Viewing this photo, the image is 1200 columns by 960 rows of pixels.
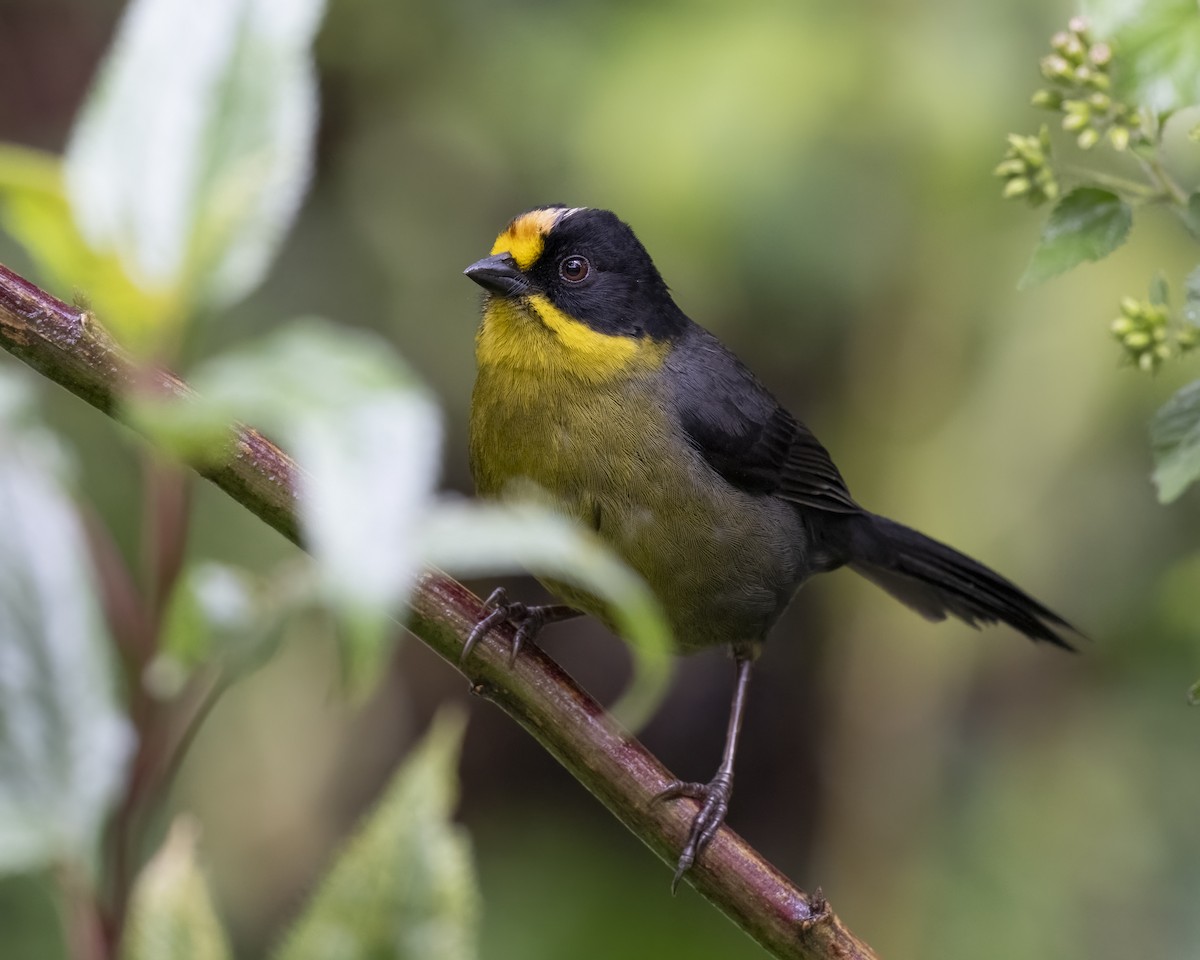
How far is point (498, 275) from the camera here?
12.2 feet

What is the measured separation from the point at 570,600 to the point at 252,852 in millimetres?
2065

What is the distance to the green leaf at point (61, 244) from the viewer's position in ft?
2.65

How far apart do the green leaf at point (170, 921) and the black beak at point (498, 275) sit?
9.57 feet

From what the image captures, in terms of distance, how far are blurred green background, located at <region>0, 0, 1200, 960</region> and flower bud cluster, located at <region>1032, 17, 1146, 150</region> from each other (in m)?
2.32

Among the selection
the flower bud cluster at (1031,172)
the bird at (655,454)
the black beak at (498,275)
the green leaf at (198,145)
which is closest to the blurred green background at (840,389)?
the bird at (655,454)

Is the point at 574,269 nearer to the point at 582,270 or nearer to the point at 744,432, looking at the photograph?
the point at 582,270

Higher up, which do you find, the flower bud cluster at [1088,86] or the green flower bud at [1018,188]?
the flower bud cluster at [1088,86]

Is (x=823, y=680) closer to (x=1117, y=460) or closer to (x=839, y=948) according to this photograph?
(x=1117, y=460)

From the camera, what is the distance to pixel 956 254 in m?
4.40

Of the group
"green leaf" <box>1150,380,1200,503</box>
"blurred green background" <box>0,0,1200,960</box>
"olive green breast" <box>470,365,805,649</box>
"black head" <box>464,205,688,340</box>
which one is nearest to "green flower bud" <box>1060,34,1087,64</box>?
"green leaf" <box>1150,380,1200,503</box>

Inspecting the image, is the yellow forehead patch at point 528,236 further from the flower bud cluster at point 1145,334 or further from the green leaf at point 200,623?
the green leaf at point 200,623

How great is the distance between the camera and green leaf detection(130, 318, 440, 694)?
0.67m

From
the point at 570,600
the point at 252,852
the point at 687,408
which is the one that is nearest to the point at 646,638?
the point at 570,600

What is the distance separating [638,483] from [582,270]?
0.68 meters
